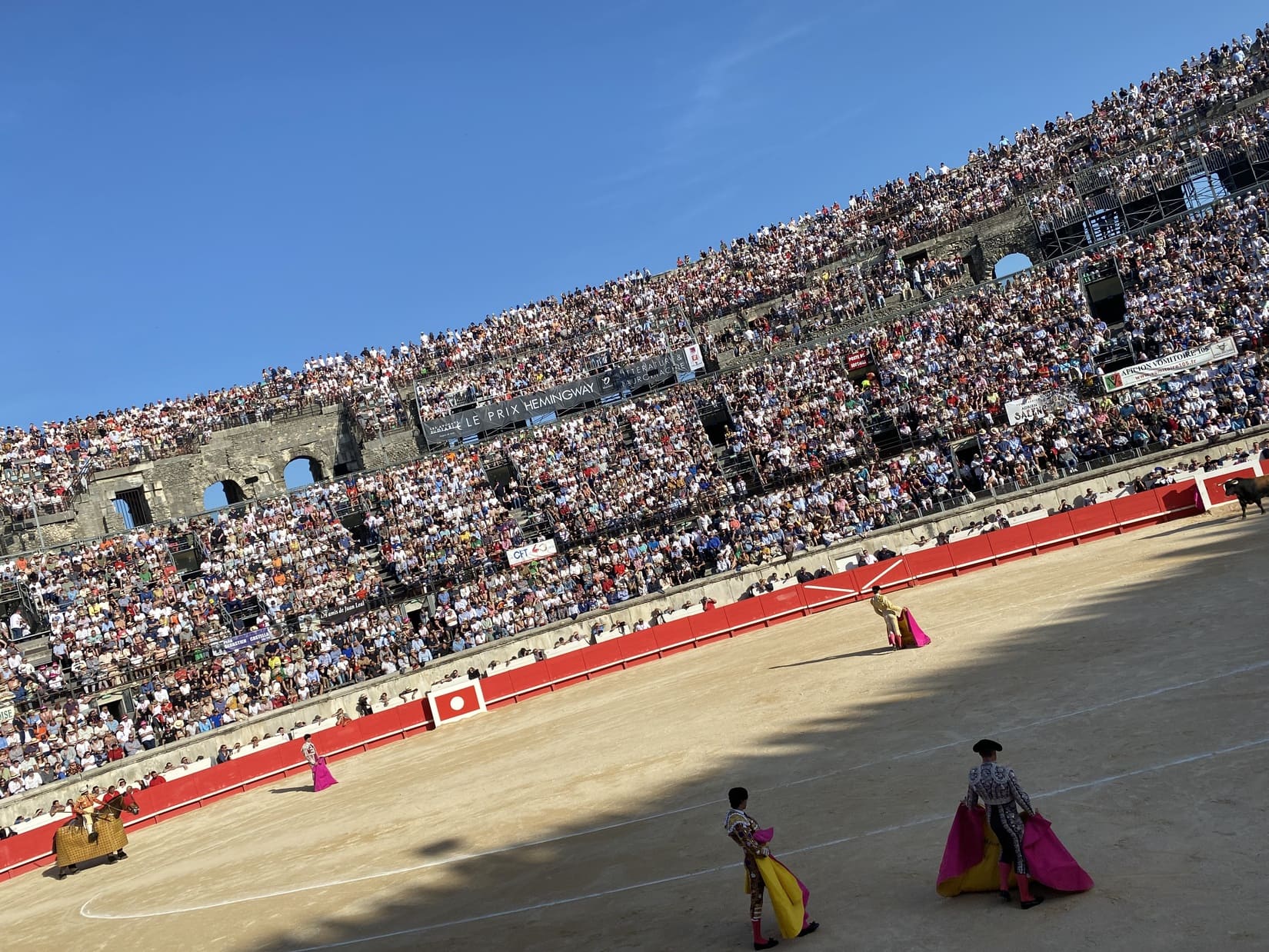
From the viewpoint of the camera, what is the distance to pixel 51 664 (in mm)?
31109

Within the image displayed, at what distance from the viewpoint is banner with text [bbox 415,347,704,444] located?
4250cm

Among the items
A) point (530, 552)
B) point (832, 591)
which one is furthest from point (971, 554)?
point (530, 552)

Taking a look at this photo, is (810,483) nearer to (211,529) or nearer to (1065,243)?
(1065,243)

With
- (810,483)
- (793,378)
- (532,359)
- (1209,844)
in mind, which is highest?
(532,359)

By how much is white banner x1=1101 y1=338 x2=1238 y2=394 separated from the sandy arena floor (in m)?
11.1

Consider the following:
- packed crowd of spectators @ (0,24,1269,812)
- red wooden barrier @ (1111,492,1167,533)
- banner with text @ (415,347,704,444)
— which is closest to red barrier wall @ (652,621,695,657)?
packed crowd of spectators @ (0,24,1269,812)

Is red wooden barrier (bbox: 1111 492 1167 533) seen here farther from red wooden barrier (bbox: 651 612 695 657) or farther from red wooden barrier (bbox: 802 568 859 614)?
red wooden barrier (bbox: 651 612 695 657)

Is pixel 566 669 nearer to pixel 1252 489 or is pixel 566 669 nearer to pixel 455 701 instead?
pixel 455 701

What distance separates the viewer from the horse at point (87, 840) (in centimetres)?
2009

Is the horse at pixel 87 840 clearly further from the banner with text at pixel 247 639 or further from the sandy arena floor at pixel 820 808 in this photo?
the banner with text at pixel 247 639

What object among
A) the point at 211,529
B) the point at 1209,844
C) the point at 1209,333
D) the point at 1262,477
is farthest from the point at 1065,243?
the point at 1209,844

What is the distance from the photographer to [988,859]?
26.7 ft

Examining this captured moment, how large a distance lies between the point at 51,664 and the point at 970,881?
1197 inches

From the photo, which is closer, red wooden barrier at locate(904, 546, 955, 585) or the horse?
the horse
